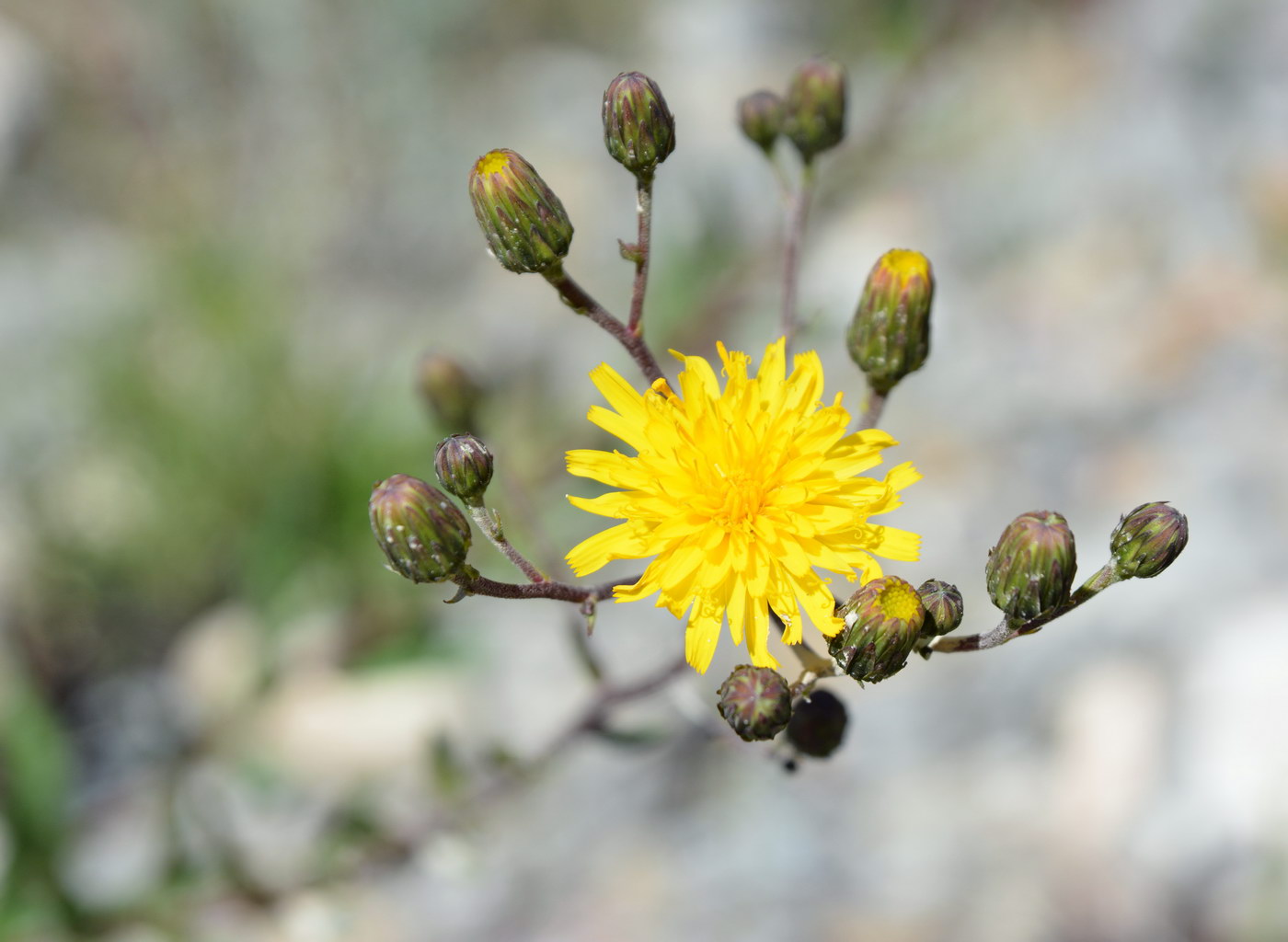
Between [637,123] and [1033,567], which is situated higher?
[637,123]

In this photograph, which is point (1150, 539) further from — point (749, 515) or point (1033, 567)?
point (749, 515)

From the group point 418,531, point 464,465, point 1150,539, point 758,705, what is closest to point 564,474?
point 464,465

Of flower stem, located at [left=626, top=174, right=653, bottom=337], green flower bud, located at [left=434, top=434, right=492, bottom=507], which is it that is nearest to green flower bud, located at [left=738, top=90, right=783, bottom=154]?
flower stem, located at [left=626, top=174, right=653, bottom=337]

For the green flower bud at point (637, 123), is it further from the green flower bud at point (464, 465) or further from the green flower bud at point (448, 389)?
the green flower bud at point (448, 389)

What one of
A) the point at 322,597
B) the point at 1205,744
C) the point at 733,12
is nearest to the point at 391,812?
the point at 322,597

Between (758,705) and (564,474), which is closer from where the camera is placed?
(758,705)

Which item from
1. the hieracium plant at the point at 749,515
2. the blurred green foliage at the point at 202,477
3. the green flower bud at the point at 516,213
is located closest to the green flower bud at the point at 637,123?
the hieracium plant at the point at 749,515

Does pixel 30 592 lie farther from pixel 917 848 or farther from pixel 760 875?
pixel 917 848
